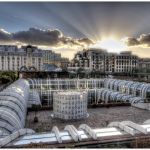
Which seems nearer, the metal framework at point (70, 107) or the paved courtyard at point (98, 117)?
the paved courtyard at point (98, 117)

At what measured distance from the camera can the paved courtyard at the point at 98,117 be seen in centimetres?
945

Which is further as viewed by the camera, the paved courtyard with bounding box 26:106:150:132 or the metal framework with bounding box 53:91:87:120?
the metal framework with bounding box 53:91:87:120

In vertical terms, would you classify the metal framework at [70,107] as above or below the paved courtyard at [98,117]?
above

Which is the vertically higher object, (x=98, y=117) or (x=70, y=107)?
(x=70, y=107)

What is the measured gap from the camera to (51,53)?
52.8 meters

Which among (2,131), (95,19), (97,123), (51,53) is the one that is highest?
(51,53)

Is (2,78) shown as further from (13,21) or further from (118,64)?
(118,64)

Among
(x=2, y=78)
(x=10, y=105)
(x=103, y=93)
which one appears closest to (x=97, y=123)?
(x=10, y=105)

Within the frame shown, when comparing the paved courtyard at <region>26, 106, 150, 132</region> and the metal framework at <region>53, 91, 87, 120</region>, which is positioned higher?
the metal framework at <region>53, 91, 87, 120</region>

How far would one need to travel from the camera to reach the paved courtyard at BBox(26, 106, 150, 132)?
372 inches

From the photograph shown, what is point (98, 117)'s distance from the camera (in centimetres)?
1086

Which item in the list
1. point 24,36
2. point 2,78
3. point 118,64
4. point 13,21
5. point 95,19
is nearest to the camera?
point 95,19

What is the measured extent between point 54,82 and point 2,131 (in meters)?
12.8

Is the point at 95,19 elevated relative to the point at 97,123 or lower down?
elevated
